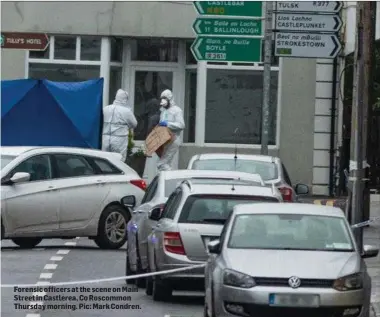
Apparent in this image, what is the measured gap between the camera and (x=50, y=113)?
95.5 feet

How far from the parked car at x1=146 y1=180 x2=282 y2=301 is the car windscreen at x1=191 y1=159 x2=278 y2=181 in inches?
232

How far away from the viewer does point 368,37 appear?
744 inches

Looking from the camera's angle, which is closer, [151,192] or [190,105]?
[151,192]

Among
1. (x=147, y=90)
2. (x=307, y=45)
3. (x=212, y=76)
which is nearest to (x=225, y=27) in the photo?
(x=307, y=45)

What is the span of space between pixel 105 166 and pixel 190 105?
11.3 meters

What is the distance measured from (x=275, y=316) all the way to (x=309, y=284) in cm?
43

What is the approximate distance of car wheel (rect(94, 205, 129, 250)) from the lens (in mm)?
20891

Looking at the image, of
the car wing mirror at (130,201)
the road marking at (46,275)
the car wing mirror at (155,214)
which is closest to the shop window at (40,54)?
the car wing mirror at (130,201)

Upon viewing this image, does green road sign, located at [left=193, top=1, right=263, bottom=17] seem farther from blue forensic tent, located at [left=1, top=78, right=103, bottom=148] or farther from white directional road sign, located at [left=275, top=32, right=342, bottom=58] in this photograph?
blue forensic tent, located at [left=1, top=78, right=103, bottom=148]

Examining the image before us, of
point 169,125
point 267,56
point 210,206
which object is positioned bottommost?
point 210,206

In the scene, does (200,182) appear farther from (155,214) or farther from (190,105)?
(190,105)

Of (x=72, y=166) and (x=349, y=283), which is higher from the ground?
(x=72, y=166)

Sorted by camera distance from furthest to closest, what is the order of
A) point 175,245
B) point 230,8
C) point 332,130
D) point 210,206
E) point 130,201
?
point 332,130 → point 230,8 → point 130,201 → point 210,206 → point 175,245

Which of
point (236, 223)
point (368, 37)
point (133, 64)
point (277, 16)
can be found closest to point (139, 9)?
point (133, 64)
